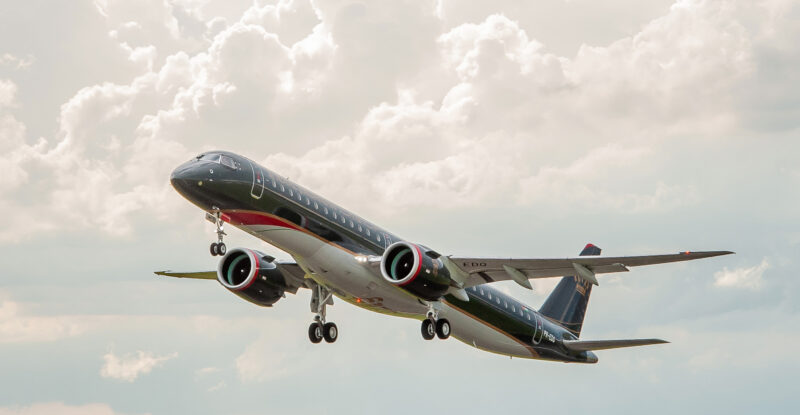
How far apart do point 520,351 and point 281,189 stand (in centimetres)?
1811

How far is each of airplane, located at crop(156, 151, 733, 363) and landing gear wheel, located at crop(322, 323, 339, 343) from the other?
0.16 ft

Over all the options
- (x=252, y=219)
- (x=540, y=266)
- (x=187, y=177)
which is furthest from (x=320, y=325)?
(x=187, y=177)

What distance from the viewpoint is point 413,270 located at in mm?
43500

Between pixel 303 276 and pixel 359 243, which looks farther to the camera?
pixel 303 276

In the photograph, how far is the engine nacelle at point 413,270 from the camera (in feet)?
143

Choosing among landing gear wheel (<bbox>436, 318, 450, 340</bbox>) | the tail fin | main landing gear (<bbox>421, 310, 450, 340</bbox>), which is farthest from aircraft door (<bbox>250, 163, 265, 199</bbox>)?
the tail fin

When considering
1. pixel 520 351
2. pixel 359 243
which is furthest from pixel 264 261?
pixel 520 351

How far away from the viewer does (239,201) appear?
4116 cm

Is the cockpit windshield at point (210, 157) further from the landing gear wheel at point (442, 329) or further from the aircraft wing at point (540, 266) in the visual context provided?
the landing gear wheel at point (442, 329)

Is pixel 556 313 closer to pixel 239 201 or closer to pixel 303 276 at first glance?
pixel 303 276

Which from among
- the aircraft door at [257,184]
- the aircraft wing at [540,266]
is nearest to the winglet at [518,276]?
the aircraft wing at [540,266]

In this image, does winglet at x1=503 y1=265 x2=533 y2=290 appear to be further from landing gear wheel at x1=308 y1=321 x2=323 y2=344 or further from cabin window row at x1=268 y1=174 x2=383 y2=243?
landing gear wheel at x1=308 y1=321 x2=323 y2=344

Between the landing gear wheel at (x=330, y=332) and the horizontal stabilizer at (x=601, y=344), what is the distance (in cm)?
1322

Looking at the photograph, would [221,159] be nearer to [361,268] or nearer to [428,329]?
[361,268]
